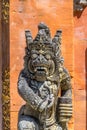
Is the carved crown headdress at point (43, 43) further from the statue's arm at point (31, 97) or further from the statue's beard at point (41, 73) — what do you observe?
the statue's arm at point (31, 97)

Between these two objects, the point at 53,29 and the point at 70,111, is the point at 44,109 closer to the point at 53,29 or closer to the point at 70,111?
the point at 70,111

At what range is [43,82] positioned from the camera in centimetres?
1498

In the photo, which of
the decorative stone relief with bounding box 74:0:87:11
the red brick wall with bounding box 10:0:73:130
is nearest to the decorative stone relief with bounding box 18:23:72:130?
the red brick wall with bounding box 10:0:73:130

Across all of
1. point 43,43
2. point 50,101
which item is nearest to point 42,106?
point 50,101

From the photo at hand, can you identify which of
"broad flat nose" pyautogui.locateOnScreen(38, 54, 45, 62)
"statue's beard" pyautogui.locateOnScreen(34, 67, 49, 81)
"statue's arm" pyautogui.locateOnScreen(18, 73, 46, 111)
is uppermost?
"broad flat nose" pyautogui.locateOnScreen(38, 54, 45, 62)

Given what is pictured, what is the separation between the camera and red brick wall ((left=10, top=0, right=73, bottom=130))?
60.1 ft

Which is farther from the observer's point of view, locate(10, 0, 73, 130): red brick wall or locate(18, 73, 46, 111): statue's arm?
locate(10, 0, 73, 130): red brick wall

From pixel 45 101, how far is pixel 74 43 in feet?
14.5

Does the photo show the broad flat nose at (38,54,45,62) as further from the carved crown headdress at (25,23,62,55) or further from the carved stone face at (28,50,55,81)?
the carved crown headdress at (25,23,62,55)

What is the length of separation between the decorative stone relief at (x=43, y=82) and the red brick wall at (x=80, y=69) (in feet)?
12.5

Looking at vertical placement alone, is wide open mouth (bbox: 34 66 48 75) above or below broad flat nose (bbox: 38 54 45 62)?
below

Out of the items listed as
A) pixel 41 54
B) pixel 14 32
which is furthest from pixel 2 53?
pixel 41 54

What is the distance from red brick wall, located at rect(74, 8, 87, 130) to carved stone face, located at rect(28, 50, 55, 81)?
155 inches

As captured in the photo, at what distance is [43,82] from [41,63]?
31 centimetres
